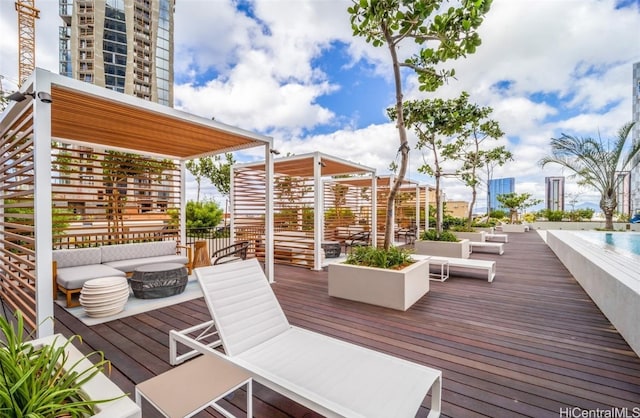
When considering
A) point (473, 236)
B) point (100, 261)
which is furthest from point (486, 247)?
point (100, 261)

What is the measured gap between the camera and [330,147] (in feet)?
78.8

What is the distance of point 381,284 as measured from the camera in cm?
434

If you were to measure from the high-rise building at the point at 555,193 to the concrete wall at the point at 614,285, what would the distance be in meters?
18.7

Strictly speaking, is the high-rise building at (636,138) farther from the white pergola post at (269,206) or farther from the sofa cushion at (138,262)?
the sofa cushion at (138,262)

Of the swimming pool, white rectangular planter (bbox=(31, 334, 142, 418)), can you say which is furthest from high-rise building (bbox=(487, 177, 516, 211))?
white rectangular planter (bbox=(31, 334, 142, 418))

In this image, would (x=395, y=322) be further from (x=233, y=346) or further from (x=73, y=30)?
(x=73, y=30)

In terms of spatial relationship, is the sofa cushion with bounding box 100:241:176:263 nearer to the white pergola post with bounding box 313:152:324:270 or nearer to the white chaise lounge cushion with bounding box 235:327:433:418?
the white pergola post with bounding box 313:152:324:270

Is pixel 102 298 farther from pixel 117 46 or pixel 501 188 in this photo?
pixel 117 46

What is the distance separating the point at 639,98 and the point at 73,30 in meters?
72.6

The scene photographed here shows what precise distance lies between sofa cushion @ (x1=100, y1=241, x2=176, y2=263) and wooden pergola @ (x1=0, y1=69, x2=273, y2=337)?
908 millimetres

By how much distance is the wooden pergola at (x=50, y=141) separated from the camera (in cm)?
314

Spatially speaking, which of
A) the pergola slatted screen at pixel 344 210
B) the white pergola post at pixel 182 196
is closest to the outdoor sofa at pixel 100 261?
the white pergola post at pixel 182 196

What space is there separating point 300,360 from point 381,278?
240 cm

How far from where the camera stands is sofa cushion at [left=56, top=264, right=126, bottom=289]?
4.33 metres
